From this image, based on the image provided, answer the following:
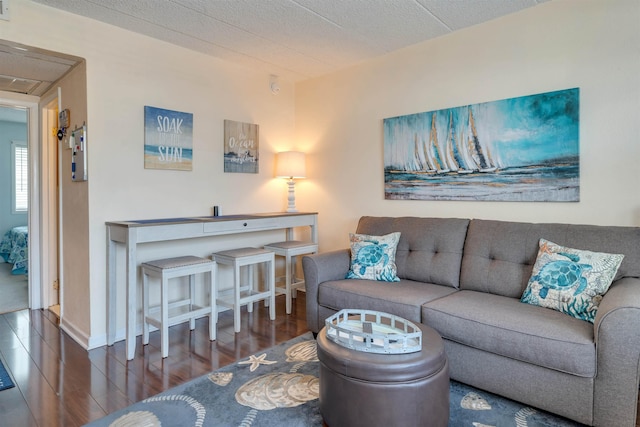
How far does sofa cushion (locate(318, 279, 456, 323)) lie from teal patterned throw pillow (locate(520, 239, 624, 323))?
54 centimetres

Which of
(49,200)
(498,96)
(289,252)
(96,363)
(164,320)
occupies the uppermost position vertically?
(498,96)

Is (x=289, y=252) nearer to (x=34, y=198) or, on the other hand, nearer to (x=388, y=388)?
(x=388, y=388)

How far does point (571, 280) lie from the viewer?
77.4 inches

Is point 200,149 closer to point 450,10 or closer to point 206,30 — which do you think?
point 206,30

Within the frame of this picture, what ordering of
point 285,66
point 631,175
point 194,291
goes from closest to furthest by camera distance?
point 631,175
point 194,291
point 285,66

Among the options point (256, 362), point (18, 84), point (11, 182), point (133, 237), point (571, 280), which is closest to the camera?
point (571, 280)

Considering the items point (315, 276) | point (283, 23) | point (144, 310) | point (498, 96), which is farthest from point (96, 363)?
point (498, 96)

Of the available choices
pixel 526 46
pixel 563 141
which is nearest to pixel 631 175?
pixel 563 141

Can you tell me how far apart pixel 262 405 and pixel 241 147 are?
8.01ft

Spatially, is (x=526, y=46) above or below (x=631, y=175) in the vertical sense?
above

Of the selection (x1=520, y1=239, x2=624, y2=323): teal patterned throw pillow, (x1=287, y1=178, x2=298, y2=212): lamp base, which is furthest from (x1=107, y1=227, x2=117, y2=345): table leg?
(x1=520, y1=239, x2=624, y2=323): teal patterned throw pillow

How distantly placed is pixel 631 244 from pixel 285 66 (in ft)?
10.1

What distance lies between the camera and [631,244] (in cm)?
203

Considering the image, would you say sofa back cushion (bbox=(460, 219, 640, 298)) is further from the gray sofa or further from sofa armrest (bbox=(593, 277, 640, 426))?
sofa armrest (bbox=(593, 277, 640, 426))
